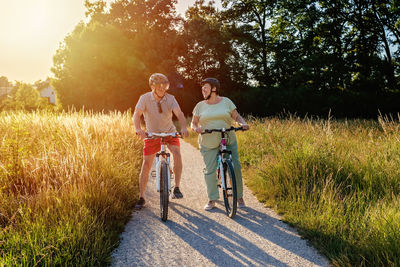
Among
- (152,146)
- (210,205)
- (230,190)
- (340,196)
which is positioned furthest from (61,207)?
(340,196)

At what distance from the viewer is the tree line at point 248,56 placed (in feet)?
90.1


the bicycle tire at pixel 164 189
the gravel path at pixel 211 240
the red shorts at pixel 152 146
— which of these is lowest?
the gravel path at pixel 211 240

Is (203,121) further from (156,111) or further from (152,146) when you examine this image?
(152,146)

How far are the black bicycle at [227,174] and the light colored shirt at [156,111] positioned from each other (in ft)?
2.25

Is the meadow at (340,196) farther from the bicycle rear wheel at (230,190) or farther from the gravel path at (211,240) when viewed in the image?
the bicycle rear wheel at (230,190)

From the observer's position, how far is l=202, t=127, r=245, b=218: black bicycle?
4536 millimetres

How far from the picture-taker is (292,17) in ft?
107

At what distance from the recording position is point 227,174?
479 centimetres

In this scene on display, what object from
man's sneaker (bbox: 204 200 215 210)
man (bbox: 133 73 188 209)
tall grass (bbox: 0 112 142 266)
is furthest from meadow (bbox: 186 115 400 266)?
tall grass (bbox: 0 112 142 266)

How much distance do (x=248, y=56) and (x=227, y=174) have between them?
3144 centimetres

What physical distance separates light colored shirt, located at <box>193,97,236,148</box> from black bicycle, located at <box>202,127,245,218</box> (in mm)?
116

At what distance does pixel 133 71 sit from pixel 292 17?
17359 mm

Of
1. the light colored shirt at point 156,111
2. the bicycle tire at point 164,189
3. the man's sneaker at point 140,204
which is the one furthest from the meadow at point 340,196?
the light colored shirt at point 156,111

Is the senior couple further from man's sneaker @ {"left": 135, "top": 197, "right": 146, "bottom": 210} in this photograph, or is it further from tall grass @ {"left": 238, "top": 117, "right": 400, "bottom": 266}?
tall grass @ {"left": 238, "top": 117, "right": 400, "bottom": 266}
